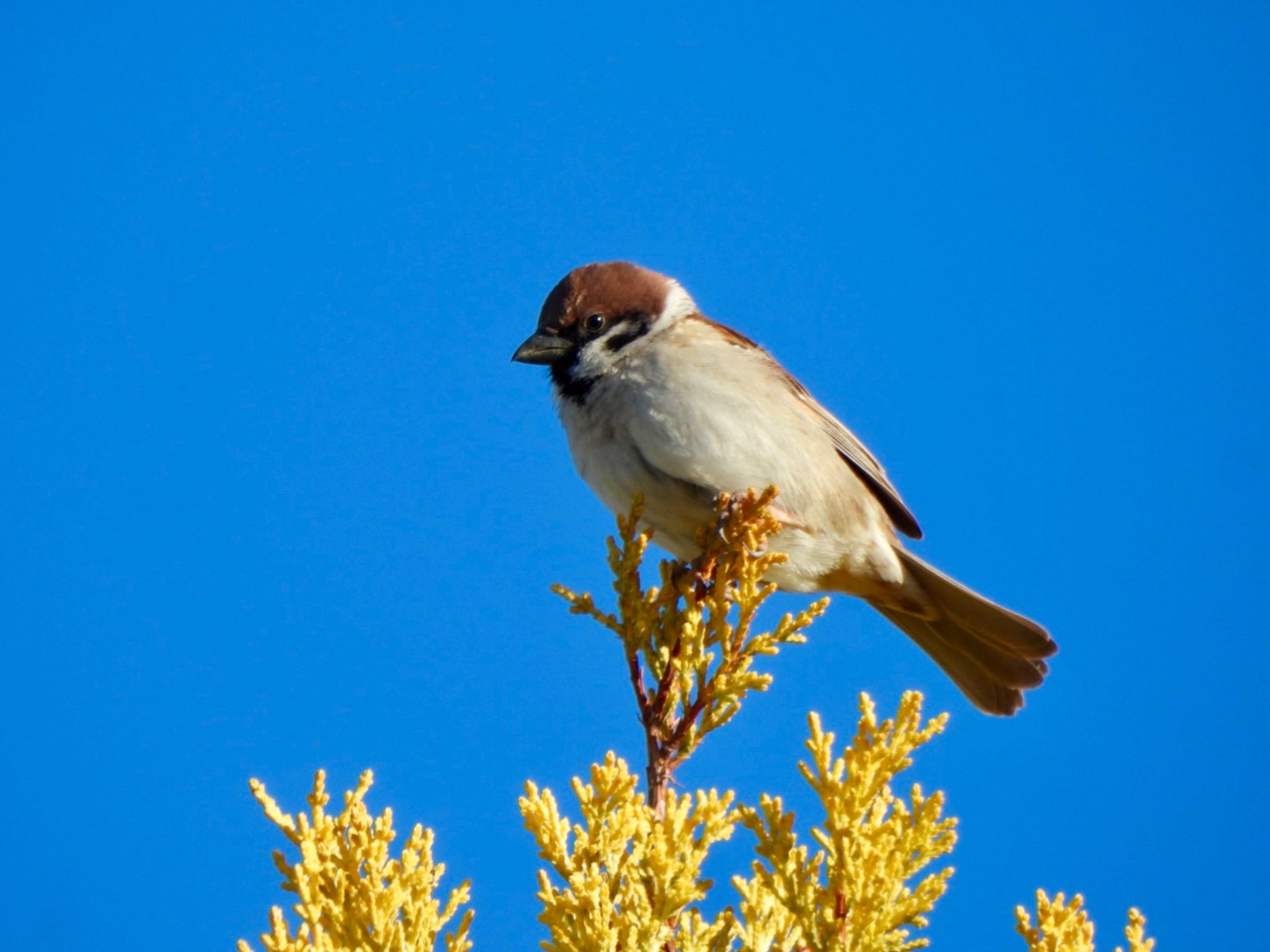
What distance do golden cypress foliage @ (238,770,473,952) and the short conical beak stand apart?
1.59m

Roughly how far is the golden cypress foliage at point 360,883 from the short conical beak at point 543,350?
159 centimetres

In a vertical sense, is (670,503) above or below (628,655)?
above

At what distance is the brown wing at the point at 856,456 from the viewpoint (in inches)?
151

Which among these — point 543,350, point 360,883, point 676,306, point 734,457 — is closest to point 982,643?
point 734,457

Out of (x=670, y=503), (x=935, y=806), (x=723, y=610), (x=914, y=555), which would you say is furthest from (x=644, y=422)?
(x=935, y=806)

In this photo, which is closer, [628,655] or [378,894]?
[378,894]

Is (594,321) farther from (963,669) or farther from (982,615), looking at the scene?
(963,669)

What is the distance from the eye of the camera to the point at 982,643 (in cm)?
378

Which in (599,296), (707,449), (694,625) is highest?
(599,296)

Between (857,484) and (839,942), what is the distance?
6.51 feet

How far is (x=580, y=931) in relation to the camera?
2057mm

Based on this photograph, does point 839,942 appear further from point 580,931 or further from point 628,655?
point 628,655

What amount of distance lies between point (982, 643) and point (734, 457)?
1147 mm

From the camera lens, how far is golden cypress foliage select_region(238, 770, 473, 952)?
7.02ft
